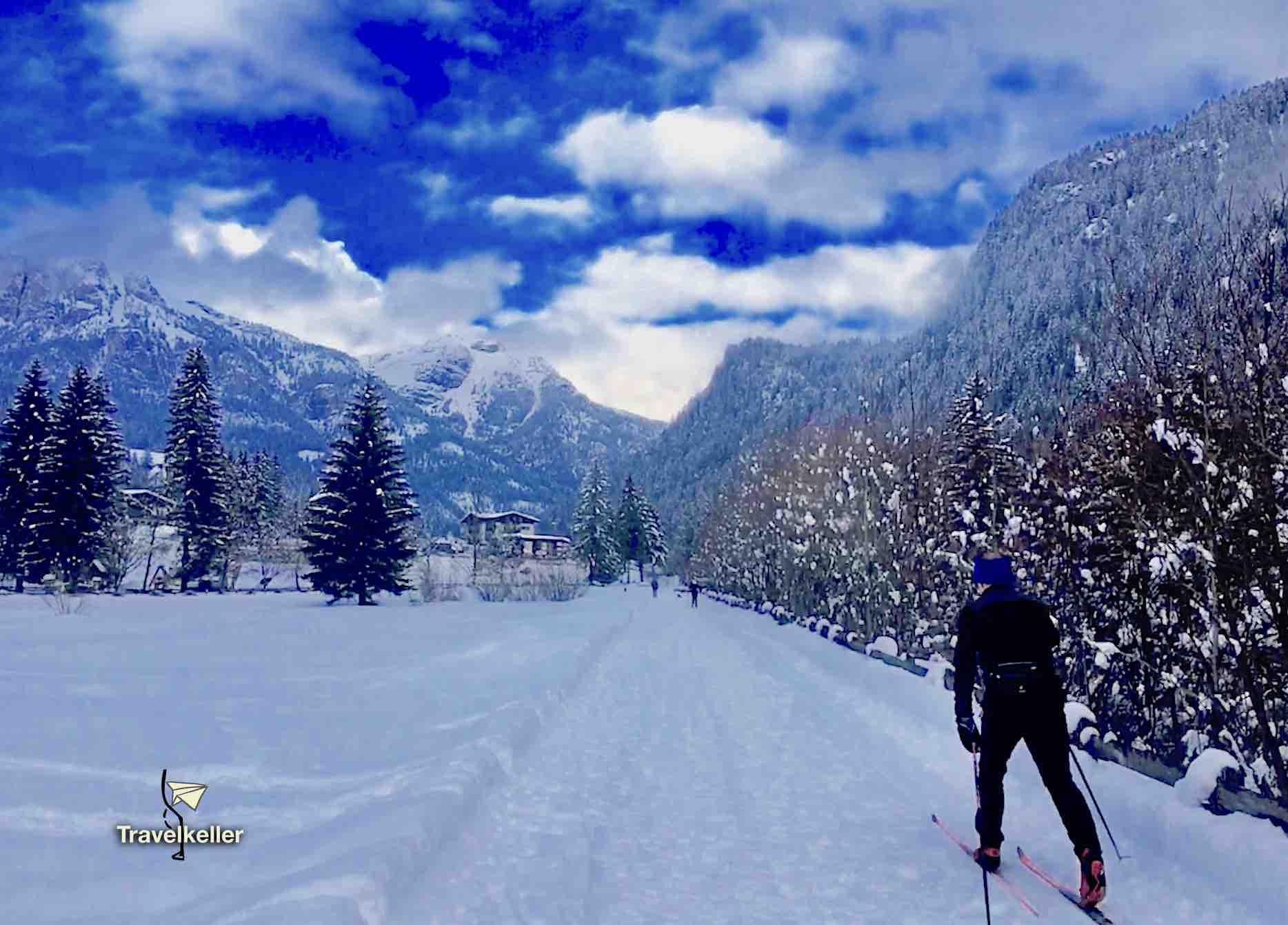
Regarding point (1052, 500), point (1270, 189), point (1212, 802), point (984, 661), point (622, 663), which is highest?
point (1270, 189)

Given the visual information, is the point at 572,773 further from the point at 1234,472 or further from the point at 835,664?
the point at 835,664

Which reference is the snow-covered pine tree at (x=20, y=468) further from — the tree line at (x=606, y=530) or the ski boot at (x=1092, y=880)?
the tree line at (x=606, y=530)

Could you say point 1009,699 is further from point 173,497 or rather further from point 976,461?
→ point 173,497

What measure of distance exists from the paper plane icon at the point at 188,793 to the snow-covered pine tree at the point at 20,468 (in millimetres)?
39574

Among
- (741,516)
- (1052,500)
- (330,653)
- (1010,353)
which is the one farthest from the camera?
(1010,353)

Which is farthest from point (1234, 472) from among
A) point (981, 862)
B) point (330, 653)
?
point (330, 653)

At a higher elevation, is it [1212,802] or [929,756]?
[1212,802]

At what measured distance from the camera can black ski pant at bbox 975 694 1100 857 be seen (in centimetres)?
475

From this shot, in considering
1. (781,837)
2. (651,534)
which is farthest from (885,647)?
(651,534)

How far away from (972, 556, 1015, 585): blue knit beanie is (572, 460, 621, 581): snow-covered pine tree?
7742 cm

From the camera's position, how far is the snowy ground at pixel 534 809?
14.5 feet

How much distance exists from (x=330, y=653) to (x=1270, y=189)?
17.3 m

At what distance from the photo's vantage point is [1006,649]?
16.8ft

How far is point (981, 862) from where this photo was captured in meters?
5.05
